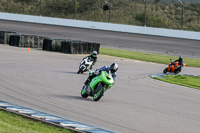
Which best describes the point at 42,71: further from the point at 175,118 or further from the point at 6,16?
the point at 6,16

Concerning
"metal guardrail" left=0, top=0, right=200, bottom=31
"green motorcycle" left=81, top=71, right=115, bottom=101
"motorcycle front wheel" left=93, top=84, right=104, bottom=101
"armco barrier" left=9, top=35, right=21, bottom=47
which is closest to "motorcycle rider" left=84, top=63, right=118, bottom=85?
"green motorcycle" left=81, top=71, right=115, bottom=101

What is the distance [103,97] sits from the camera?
12.2 meters

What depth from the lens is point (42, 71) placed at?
16734 millimetres

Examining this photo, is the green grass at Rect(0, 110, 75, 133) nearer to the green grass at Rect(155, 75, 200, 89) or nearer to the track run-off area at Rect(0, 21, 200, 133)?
the track run-off area at Rect(0, 21, 200, 133)

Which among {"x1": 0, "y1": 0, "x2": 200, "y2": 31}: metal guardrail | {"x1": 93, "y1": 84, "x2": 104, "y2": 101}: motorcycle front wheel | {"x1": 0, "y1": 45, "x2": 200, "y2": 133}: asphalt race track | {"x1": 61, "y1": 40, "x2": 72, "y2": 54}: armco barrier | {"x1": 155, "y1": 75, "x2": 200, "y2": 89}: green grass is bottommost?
{"x1": 155, "y1": 75, "x2": 200, "y2": 89}: green grass

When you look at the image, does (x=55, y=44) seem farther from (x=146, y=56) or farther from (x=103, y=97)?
(x=103, y=97)

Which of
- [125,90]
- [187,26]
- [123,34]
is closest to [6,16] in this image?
[123,34]

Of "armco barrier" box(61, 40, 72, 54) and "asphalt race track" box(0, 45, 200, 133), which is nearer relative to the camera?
"asphalt race track" box(0, 45, 200, 133)

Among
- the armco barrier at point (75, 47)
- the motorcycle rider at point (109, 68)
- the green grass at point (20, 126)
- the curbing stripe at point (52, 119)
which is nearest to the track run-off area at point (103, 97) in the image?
the curbing stripe at point (52, 119)

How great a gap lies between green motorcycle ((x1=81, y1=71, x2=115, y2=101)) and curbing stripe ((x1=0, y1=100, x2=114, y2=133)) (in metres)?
2.21

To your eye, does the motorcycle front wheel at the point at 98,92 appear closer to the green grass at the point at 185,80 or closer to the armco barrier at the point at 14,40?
the green grass at the point at 185,80

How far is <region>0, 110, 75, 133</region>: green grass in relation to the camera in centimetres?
740

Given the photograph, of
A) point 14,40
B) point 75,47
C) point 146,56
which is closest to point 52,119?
point 75,47

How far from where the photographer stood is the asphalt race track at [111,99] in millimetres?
9000
